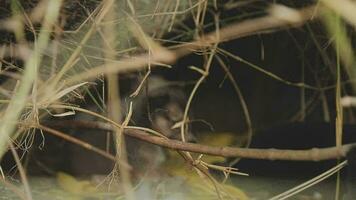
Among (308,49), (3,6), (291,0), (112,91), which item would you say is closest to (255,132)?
(308,49)

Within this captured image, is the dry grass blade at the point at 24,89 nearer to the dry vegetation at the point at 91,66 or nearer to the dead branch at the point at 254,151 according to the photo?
the dry vegetation at the point at 91,66

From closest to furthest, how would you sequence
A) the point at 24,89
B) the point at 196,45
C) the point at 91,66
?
1. the point at 24,89
2. the point at 91,66
3. the point at 196,45

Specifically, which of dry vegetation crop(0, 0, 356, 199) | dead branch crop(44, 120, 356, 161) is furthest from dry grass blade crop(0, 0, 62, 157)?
dead branch crop(44, 120, 356, 161)

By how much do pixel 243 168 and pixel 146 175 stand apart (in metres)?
0.20

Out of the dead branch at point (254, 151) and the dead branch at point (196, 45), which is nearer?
the dead branch at point (254, 151)

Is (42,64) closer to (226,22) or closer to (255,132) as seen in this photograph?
(226,22)

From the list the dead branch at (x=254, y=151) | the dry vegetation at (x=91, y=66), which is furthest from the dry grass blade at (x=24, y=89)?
the dead branch at (x=254, y=151)

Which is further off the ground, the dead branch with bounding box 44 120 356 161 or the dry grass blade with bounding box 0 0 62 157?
the dry grass blade with bounding box 0 0 62 157

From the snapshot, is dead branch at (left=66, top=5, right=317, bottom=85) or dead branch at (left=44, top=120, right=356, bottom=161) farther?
dead branch at (left=66, top=5, right=317, bottom=85)

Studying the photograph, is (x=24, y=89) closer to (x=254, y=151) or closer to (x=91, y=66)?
(x=91, y=66)

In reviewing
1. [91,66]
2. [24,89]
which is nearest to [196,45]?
[91,66]

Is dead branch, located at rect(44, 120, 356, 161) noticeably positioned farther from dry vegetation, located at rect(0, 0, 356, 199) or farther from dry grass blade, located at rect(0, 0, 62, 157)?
dry grass blade, located at rect(0, 0, 62, 157)

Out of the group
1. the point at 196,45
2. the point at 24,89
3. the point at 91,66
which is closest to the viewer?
the point at 24,89

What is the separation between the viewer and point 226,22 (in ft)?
4.10
